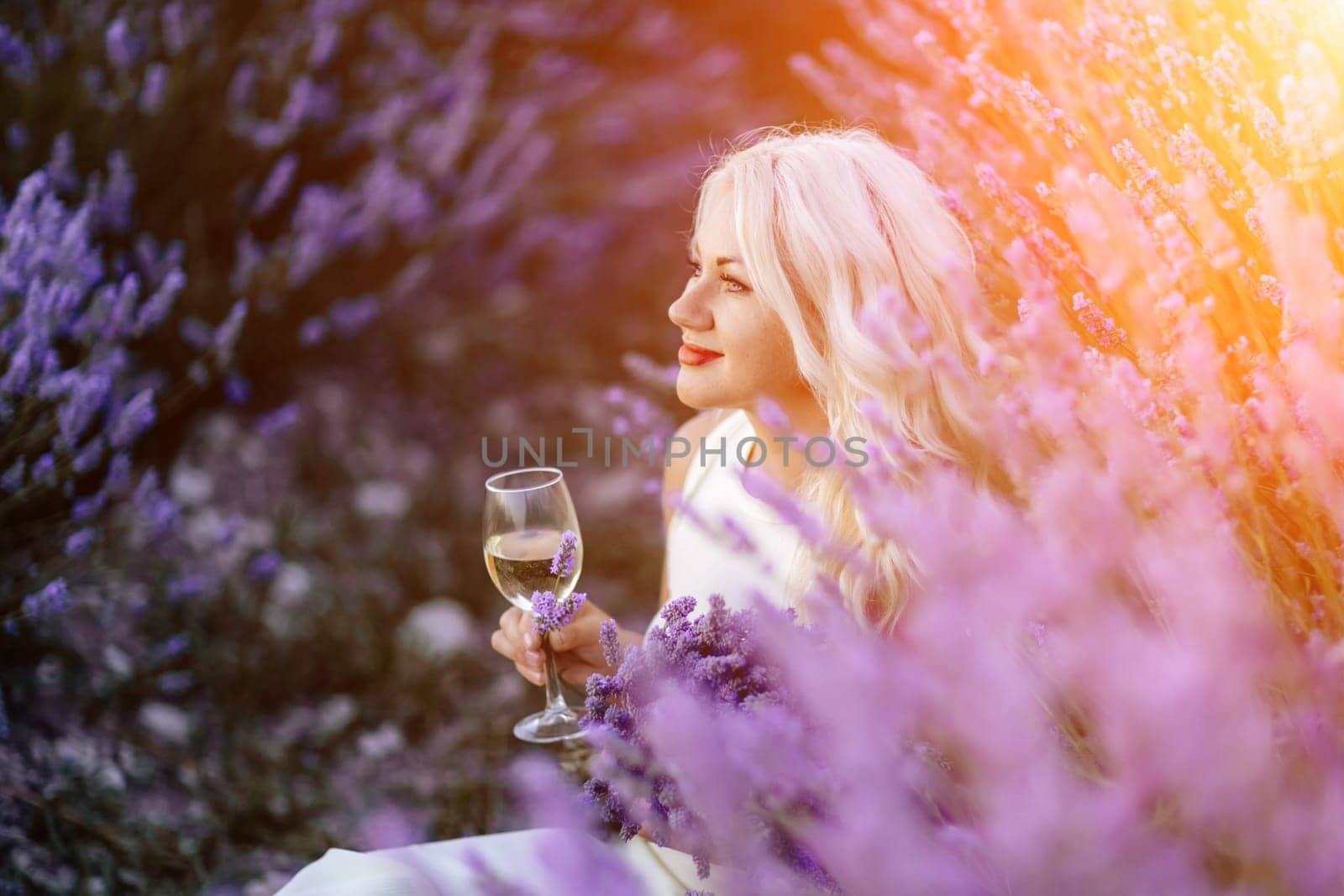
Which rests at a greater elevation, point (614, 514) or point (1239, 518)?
point (1239, 518)

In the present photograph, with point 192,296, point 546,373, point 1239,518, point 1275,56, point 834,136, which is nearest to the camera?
point 1239,518

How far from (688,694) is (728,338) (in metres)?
0.90

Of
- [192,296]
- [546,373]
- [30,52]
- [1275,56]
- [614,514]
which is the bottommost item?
[614,514]

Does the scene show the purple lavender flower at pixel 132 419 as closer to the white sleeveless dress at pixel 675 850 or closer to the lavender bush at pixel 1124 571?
the white sleeveless dress at pixel 675 850

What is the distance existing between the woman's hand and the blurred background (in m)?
0.36

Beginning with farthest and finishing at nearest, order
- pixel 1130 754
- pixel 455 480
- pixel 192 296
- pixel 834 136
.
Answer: pixel 455 480 → pixel 192 296 → pixel 834 136 → pixel 1130 754

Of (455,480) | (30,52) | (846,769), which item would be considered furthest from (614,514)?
(846,769)

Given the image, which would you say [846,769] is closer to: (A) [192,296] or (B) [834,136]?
(B) [834,136]

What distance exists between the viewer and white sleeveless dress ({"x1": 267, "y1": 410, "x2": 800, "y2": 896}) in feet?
4.07

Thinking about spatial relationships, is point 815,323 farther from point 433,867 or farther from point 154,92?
point 154,92

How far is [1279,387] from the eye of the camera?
0.79m

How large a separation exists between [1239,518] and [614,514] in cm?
254

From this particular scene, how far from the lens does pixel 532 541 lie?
4.66 ft

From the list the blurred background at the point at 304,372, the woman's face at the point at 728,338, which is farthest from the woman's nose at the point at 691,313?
the blurred background at the point at 304,372
